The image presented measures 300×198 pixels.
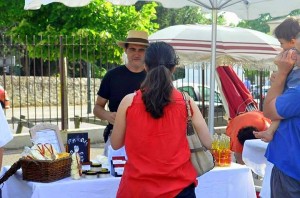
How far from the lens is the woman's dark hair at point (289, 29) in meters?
3.38

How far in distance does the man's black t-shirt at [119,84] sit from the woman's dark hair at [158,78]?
5.67ft

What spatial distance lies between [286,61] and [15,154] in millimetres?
7685

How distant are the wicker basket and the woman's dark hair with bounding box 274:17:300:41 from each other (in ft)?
5.34

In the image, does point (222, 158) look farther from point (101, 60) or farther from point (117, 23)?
point (117, 23)

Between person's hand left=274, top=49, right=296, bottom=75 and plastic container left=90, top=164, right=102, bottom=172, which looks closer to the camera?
person's hand left=274, top=49, right=296, bottom=75

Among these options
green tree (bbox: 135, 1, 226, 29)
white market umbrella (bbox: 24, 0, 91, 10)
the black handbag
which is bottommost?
the black handbag

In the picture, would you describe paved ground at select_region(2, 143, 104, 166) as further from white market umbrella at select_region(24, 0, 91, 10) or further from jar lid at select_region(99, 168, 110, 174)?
jar lid at select_region(99, 168, 110, 174)

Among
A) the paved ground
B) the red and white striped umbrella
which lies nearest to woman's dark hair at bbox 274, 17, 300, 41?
the red and white striped umbrella

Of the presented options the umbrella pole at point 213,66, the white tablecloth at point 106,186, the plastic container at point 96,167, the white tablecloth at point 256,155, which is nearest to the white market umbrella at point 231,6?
the umbrella pole at point 213,66

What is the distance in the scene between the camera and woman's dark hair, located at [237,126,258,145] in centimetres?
528

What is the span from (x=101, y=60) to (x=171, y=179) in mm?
9198

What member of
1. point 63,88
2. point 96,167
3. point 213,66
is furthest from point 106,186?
point 63,88

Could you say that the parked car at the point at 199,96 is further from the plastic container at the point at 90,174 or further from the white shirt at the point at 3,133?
the white shirt at the point at 3,133

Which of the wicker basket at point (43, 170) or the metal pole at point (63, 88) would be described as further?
the metal pole at point (63, 88)
